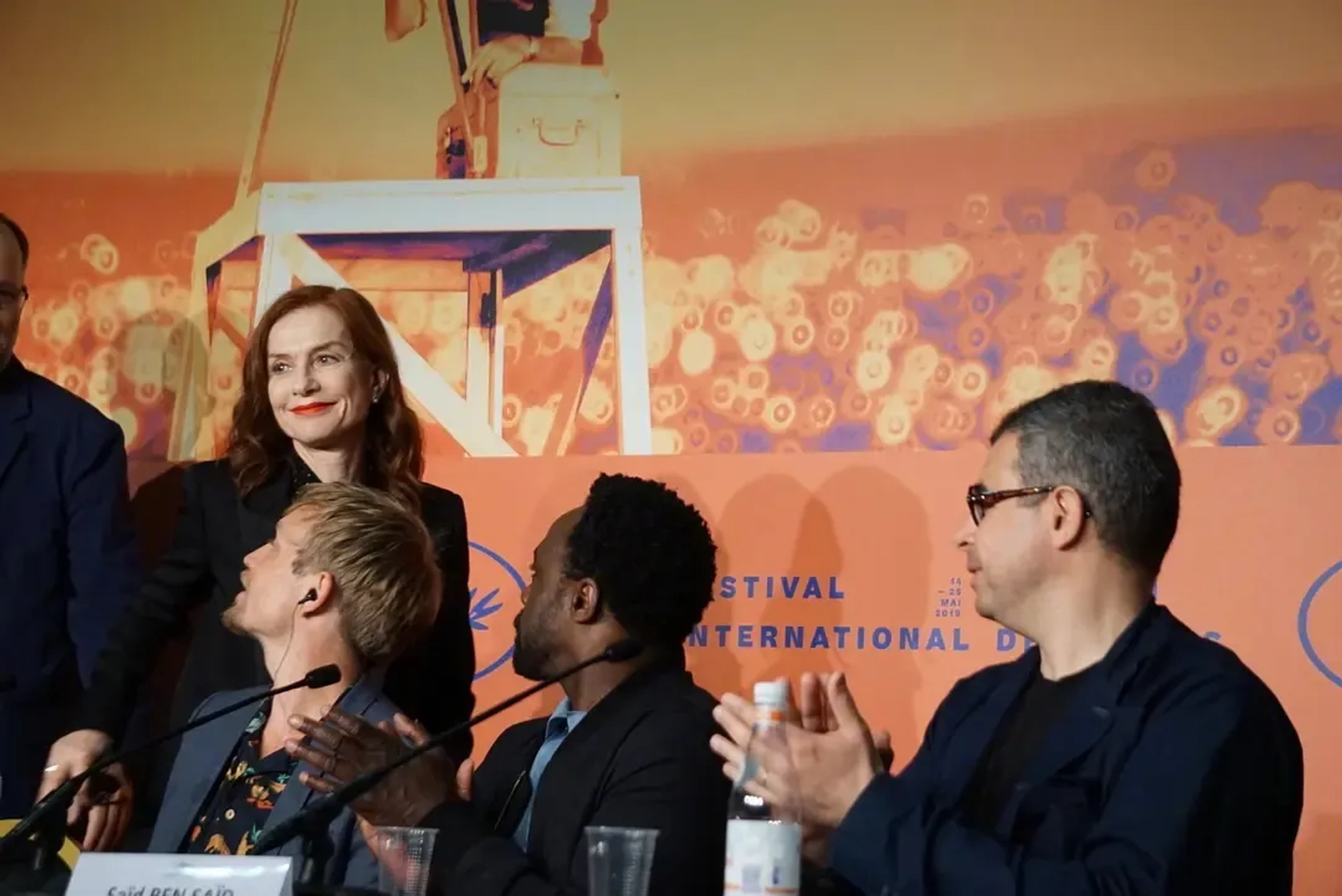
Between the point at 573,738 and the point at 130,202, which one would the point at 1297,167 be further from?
the point at 130,202

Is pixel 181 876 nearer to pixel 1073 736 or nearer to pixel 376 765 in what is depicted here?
pixel 376 765

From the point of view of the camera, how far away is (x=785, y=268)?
10.3ft

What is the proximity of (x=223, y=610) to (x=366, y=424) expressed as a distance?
425 mm

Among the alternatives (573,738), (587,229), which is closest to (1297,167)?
(587,229)

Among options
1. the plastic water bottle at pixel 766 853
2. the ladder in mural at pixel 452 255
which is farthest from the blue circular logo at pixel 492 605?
the plastic water bottle at pixel 766 853

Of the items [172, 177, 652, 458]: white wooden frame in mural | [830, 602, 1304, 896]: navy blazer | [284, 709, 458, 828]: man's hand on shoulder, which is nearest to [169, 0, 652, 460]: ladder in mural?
[172, 177, 652, 458]: white wooden frame in mural

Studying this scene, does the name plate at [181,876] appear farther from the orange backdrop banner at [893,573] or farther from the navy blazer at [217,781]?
the orange backdrop banner at [893,573]

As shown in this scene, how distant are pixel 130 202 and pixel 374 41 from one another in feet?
2.23

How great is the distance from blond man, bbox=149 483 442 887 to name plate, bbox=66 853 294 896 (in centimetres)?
48

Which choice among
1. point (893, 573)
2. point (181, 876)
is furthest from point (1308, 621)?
point (181, 876)

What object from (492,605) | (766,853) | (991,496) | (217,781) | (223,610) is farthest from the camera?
(492,605)

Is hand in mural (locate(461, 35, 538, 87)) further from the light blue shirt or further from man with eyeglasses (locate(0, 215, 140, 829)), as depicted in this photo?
the light blue shirt

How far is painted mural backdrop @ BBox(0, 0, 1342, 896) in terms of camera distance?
287cm

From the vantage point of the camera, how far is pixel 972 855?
1.61 metres
